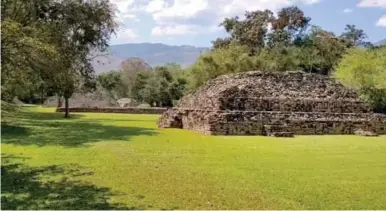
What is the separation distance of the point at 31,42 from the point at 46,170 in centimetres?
301

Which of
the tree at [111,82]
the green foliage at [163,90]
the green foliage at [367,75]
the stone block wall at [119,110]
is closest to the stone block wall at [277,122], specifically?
the green foliage at [367,75]

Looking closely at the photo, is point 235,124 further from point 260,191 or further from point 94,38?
point 260,191

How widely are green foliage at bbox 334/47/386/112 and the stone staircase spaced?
11639 mm

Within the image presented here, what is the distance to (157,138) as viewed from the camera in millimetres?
17188

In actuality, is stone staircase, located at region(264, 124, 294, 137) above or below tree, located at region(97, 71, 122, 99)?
below

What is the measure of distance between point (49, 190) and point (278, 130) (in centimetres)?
1400

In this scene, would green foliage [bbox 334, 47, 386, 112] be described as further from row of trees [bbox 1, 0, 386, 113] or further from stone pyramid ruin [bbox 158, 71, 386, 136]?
stone pyramid ruin [bbox 158, 71, 386, 136]

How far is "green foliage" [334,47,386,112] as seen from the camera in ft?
100

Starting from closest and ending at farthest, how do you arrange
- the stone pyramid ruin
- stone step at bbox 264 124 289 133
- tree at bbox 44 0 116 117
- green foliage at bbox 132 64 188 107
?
1. stone step at bbox 264 124 289 133
2. the stone pyramid ruin
3. tree at bbox 44 0 116 117
4. green foliage at bbox 132 64 188 107

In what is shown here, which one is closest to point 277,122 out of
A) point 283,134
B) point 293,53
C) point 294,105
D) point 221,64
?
point 283,134

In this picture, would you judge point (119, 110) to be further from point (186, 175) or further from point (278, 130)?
point (186, 175)

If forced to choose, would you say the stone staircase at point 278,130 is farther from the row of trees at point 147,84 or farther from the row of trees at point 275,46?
the row of trees at point 147,84

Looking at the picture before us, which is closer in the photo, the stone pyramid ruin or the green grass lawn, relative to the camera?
the green grass lawn

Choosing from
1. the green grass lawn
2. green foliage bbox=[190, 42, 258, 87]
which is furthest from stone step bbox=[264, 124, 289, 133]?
green foliage bbox=[190, 42, 258, 87]
